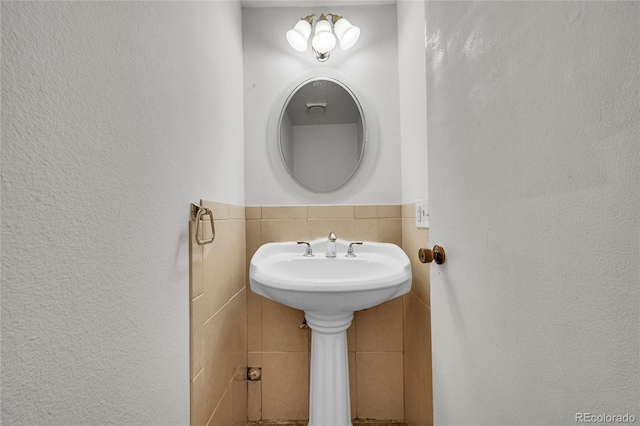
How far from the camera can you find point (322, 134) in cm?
140

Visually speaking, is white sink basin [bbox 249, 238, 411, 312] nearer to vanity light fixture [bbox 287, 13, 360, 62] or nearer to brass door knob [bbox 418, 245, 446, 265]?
brass door knob [bbox 418, 245, 446, 265]

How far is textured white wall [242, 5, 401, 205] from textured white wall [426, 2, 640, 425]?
81cm

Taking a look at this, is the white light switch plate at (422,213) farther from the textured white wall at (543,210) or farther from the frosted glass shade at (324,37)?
the frosted glass shade at (324,37)

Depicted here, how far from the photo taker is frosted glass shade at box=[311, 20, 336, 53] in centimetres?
130

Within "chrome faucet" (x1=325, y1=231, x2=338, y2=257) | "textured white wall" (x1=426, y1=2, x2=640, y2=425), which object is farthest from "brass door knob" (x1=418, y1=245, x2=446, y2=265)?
"chrome faucet" (x1=325, y1=231, x2=338, y2=257)

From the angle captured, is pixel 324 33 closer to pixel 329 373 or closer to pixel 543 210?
pixel 543 210

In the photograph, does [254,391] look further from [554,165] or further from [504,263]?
[554,165]

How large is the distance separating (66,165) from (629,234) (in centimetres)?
67

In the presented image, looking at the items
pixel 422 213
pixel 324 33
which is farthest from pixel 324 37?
pixel 422 213

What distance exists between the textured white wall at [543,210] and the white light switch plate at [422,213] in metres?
0.41

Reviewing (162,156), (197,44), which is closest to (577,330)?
(162,156)

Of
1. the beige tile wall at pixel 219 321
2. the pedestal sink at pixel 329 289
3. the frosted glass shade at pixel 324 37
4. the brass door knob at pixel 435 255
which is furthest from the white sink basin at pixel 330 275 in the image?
the frosted glass shade at pixel 324 37

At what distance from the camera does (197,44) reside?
85cm

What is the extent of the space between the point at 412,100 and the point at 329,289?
2.94ft
